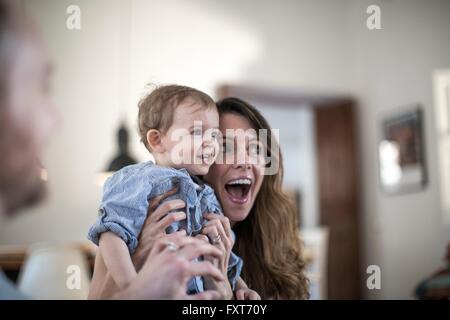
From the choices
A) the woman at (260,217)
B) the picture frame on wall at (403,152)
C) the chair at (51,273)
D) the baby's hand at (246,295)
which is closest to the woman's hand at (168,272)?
the baby's hand at (246,295)

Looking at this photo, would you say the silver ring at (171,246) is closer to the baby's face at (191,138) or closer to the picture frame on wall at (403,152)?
the baby's face at (191,138)

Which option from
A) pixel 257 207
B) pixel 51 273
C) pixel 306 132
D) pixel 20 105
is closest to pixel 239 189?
pixel 257 207

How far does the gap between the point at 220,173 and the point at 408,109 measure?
2635 millimetres

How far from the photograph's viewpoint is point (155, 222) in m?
0.73

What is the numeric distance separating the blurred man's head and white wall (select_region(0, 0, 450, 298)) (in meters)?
1.56

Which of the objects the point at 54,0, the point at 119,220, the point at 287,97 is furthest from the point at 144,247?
the point at 287,97

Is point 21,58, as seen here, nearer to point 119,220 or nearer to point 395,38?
point 119,220

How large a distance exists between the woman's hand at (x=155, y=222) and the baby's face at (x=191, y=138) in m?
0.06

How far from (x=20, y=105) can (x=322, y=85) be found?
3.30m

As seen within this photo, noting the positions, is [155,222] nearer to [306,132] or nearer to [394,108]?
[394,108]

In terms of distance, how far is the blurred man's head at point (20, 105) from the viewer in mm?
429

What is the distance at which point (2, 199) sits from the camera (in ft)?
1.59

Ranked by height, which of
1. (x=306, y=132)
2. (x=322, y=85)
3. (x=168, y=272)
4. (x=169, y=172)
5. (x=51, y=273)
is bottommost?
(x=51, y=273)

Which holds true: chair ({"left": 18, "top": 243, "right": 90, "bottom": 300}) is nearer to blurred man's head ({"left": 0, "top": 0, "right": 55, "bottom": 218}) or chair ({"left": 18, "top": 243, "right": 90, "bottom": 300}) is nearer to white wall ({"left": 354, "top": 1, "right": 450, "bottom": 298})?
blurred man's head ({"left": 0, "top": 0, "right": 55, "bottom": 218})
